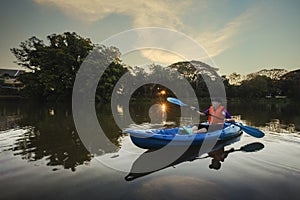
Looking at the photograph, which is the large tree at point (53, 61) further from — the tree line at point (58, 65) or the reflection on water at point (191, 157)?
the reflection on water at point (191, 157)

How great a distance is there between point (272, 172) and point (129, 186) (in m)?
3.10

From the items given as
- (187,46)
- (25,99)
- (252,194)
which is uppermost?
(187,46)

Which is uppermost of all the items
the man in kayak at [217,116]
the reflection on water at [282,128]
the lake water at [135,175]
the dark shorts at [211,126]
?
the man in kayak at [217,116]

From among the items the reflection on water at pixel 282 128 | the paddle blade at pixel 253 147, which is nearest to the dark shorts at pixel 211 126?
the paddle blade at pixel 253 147

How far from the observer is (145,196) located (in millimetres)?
3061

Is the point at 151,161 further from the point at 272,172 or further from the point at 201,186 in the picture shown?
the point at 272,172

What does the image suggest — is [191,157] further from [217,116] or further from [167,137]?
[217,116]

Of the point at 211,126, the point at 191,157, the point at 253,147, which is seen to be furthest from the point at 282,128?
the point at 191,157

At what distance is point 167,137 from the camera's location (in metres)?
5.19

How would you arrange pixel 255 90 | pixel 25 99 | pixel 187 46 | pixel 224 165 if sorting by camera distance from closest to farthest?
pixel 224 165 → pixel 187 46 → pixel 25 99 → pixel 255 90

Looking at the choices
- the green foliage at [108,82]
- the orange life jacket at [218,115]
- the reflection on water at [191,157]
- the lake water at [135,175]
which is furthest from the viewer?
the green foliage at [108,82]

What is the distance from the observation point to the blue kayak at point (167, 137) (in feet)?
16.3

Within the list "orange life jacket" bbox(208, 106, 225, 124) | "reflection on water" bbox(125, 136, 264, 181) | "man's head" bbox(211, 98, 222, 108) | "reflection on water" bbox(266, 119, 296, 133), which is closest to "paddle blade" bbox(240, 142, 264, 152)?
"reflection on water" bbox(125, 136, 264, 181)

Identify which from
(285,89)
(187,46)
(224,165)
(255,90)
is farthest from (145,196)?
(285,89)
